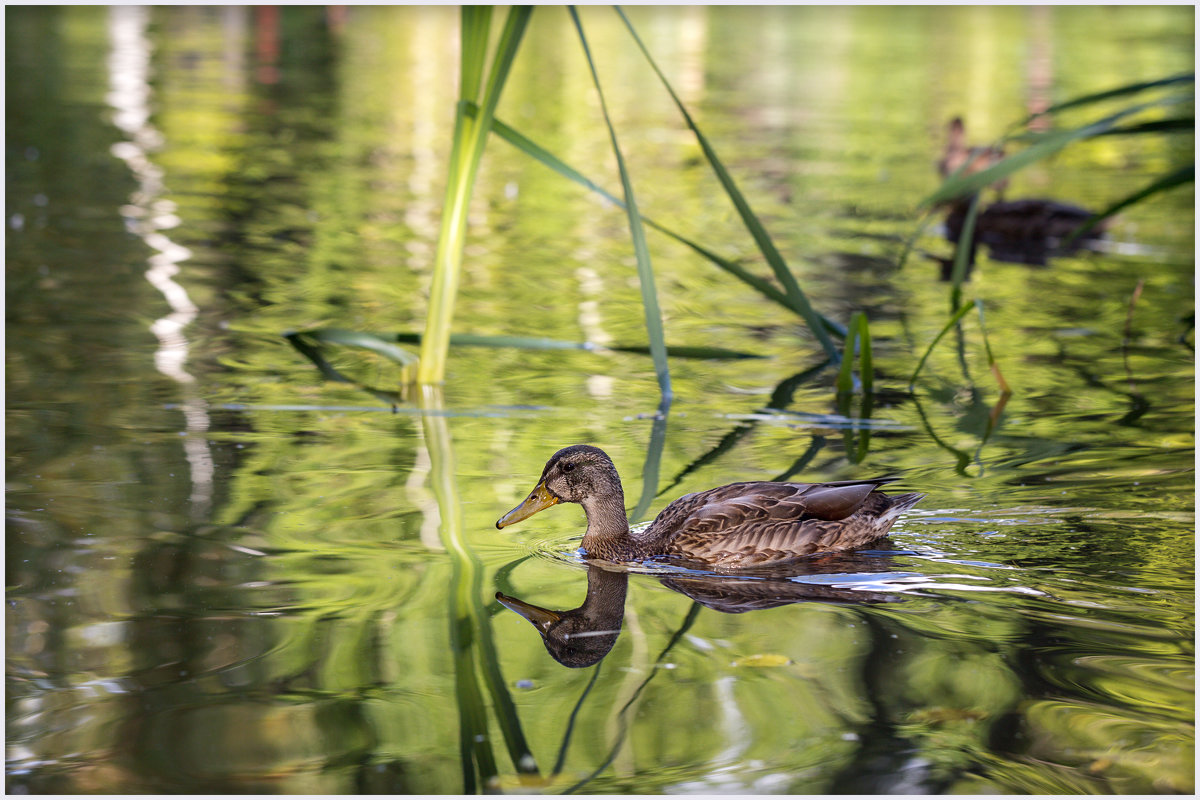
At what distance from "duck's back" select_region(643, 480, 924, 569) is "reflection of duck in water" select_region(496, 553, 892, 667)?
0.10m

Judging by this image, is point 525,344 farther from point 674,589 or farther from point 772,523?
point 674,589

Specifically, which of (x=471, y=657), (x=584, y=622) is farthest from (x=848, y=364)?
(x=471, y=657)

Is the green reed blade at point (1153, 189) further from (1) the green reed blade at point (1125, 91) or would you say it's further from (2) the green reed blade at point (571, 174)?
(2) the green reed blade at point (571, 174)

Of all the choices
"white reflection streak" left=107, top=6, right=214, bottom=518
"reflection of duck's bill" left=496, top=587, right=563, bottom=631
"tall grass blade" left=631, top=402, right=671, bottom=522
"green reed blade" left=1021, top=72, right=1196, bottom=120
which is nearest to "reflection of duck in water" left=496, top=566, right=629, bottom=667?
"reflection of duck's bill" left=496, top=587, right=563, bottom=631

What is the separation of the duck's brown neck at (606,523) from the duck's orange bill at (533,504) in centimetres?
16

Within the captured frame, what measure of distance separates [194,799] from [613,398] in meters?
4.52

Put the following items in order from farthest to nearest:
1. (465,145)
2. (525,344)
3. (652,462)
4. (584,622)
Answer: (525,344), (465,145), (652,462), (584,622)

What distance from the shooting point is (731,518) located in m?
5.40

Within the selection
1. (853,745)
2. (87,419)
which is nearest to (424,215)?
(87,419)

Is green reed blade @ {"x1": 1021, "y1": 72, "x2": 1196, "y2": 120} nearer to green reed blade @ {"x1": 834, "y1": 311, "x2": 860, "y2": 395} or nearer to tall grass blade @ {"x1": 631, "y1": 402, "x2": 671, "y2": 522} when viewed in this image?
A: green reed blade @ {"x1": 834, "y1": 311, "x2": 860, "y2": 395}

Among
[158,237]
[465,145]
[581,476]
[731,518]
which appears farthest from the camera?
[158,237]

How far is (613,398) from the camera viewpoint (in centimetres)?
791

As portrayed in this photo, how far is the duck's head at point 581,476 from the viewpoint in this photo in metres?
5.49

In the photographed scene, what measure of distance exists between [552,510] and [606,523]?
2.58 feet
